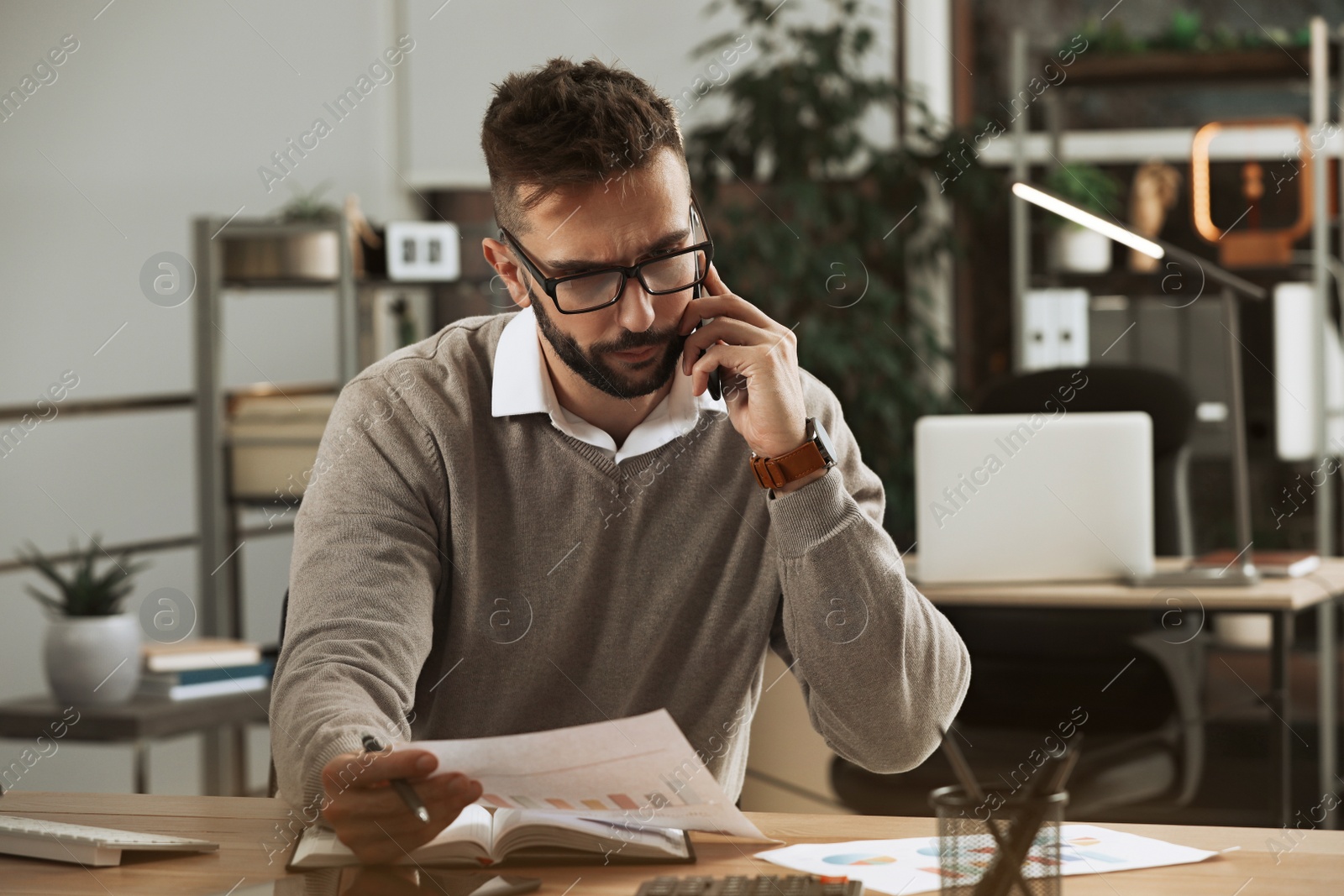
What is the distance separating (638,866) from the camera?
3.39 ft

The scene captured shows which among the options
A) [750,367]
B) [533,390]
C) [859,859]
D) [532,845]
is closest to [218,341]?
[533,390]

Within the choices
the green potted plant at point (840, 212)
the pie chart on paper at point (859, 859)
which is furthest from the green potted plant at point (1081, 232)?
the pie chart on paper at point (859, 859)

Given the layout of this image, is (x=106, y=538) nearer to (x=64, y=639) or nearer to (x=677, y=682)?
(x=64, y=639)

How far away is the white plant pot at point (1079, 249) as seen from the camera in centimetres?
393

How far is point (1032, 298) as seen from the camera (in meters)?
3.93

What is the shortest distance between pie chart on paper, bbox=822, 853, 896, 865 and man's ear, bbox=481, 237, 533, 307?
2.26 feet

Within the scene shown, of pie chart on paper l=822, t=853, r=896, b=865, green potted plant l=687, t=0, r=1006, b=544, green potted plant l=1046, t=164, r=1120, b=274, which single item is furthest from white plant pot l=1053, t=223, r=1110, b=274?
pie chart on paper l=822, t=853, r=896, b=865

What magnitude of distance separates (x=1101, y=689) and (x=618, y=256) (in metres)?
1.40

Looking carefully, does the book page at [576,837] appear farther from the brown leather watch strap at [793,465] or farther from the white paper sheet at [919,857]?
the brown leather watch strap at [793,465]

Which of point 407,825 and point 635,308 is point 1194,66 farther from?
point 407,825

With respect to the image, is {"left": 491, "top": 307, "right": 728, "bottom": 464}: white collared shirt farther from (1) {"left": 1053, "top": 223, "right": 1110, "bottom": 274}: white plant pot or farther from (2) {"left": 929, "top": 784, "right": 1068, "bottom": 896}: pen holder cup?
(1) {"left": 1053, "top": 223, "right": 1110, "bottom": 274}: white plant pot

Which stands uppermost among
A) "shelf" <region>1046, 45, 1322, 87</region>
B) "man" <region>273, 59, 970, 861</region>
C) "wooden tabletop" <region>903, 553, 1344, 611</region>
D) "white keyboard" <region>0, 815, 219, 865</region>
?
"shelf" <region>1046, 45, 1322, 87</region>

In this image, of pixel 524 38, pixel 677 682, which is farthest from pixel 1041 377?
pixel 524 38

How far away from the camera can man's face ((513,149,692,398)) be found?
1.35m
